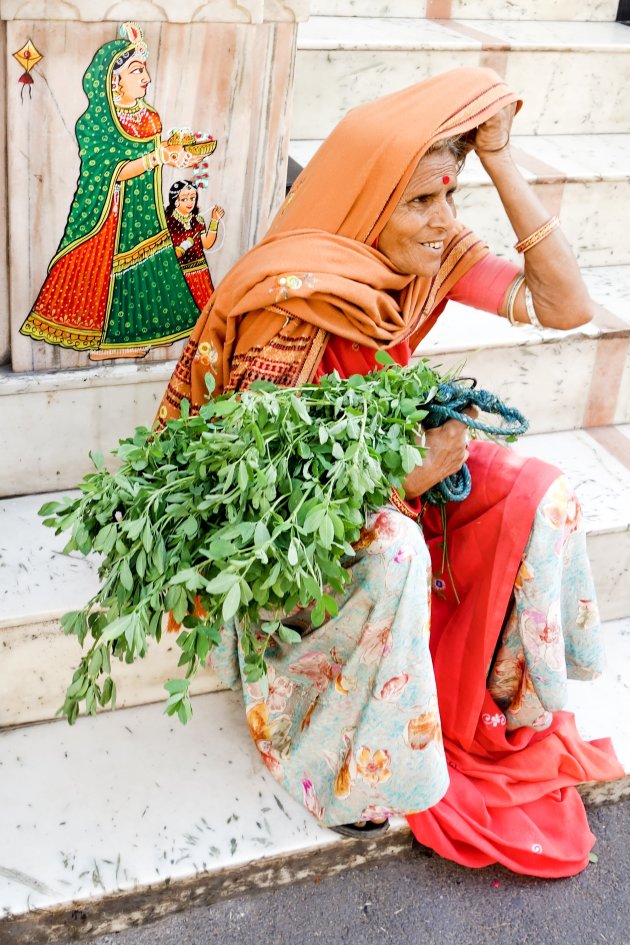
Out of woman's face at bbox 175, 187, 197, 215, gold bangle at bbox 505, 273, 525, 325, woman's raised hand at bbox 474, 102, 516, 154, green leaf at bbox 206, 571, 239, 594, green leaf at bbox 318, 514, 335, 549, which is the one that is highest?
woman's raised hand at bbox 474, 102, 516, 154

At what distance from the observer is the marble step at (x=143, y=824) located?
193 cm

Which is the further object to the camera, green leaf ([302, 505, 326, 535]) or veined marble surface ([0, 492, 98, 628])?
veined marble surface ([0, 492, 98, 628])

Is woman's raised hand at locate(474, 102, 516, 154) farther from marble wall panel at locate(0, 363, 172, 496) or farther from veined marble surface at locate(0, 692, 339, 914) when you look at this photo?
veined marble surface at locate(0, 692, 339, 914)

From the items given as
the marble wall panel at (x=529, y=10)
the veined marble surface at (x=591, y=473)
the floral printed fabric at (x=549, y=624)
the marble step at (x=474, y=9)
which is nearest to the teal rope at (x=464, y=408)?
the floral printed fabric at (x=549, y=624)

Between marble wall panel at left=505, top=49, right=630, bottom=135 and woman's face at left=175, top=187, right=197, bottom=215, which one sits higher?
marble wall panel at left=505, top=49, right=630, bottom=135

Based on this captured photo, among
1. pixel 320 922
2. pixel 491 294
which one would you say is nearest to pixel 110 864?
pixel 320 922

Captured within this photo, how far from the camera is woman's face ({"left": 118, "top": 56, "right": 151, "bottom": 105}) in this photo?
209cm

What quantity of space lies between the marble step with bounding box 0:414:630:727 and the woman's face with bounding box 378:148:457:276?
0.87 metres

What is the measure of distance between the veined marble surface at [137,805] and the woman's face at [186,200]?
1113 millimetres

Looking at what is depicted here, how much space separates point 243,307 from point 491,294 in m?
0.64

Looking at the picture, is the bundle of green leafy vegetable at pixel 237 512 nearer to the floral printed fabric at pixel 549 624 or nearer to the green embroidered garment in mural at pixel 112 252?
the floral printed fabric at pixel 549 624

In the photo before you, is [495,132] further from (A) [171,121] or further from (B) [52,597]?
(B) [52,597]

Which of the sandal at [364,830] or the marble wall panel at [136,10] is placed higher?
the marble wall panel at [136,10]

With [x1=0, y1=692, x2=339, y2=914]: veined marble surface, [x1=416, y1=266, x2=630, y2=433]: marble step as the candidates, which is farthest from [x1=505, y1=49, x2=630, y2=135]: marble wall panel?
[x1=0, y1=692, x2=339, y2=914]: veined marble surface
